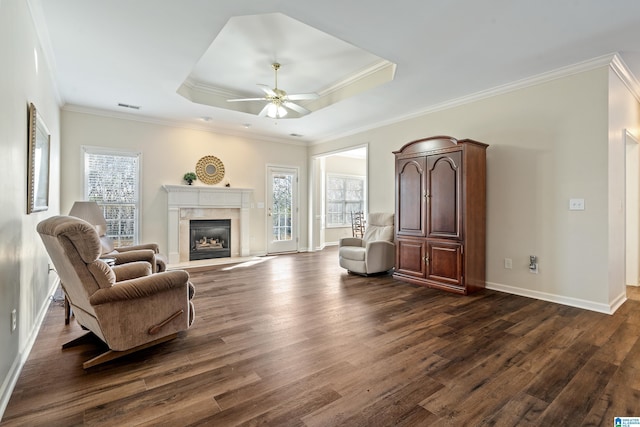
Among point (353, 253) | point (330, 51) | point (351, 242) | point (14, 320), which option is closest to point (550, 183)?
point (353, 253)

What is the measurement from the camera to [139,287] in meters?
2.21

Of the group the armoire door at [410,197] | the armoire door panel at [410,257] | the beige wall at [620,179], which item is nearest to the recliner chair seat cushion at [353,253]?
the armoire door panel at [410,257]

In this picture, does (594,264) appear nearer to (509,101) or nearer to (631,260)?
(631,260)

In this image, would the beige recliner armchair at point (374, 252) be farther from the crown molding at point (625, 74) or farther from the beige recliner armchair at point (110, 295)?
the crown molding at point (625, 74)

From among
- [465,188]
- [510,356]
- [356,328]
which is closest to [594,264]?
[465,188]

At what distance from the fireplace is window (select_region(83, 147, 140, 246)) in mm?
1060

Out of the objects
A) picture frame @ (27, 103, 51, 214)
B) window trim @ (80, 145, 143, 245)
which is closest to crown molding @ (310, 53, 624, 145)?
picture frame @ (27, 103, 51, 214)

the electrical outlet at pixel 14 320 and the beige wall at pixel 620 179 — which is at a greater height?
the beige wall at pixel 620 179

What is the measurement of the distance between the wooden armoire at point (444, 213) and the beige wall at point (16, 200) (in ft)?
13.9

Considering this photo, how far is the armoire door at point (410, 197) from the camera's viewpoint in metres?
4.42

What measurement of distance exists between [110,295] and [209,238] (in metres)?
4.67

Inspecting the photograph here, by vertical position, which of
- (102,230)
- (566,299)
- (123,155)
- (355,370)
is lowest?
(355,370)

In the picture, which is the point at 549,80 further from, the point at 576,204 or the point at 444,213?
the point at 444,213

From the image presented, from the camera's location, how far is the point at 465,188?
393 cm
